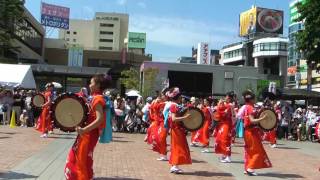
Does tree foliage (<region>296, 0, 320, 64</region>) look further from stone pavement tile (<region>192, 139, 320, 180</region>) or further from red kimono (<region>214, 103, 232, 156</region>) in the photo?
red kimono (<region>214, 103, 232, 156</region>)

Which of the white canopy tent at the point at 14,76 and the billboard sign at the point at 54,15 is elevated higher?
the billboard sign at the point at 54,15

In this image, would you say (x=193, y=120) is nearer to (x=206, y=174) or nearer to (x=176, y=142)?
(x=176, y=142)

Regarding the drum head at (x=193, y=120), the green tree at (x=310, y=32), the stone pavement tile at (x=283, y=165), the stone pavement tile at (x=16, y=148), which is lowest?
the stone pavement tile at (x=283, y=165)

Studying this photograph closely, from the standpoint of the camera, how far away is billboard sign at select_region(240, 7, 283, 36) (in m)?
126

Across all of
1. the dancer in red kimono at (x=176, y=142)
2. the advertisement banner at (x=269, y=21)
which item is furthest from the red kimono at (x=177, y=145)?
the advertisement banner at (x=269, y=21)

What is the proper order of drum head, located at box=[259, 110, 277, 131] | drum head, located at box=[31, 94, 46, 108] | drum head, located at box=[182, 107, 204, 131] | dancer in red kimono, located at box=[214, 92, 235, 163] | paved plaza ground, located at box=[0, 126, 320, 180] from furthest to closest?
drum head, located at box=[31, 94, 46, 108], dancer in red kimono, located at box=[214, 92, 235, 163], drum head, located at box=[259, 110, 277, 131], drum head, located at box=[182, 107, 204, 131], paved plaza ground, located at box=[0, 126, 320, 180]

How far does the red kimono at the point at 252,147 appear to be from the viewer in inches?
514

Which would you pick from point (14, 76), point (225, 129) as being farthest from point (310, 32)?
point (225, 129)

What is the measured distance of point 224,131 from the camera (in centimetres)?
1608

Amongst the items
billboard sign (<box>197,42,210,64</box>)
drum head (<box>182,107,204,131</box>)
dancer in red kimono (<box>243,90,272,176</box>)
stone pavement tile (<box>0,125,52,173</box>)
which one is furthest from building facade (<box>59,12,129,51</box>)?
dancer in red kimono (<box>243,90,272,176</box>)

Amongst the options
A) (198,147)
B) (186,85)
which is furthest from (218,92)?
(198,147)

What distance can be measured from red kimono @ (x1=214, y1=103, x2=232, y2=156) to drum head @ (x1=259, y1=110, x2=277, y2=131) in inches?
68.3

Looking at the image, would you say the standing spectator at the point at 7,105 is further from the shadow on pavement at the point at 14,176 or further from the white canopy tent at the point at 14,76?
the shadow on pavement at the point at 14,176

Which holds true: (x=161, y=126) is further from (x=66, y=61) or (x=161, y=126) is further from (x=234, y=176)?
(x=66, y=61)
